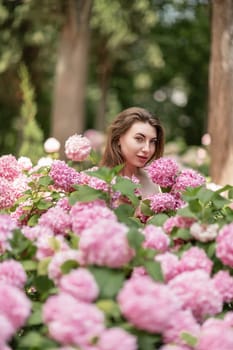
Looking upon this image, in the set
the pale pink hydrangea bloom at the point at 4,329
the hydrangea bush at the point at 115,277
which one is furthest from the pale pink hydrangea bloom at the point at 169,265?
the pale pink hydrangea bloom at the point at 4,329

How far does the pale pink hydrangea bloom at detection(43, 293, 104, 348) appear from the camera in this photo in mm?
1434

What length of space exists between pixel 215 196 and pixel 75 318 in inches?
29.7

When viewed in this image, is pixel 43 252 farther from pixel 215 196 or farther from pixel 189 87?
pixel 189 87

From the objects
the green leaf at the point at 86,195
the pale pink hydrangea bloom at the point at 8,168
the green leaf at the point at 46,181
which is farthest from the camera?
the pale pink hydrangea bloom at the point at 8,168

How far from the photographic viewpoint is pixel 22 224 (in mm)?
2539

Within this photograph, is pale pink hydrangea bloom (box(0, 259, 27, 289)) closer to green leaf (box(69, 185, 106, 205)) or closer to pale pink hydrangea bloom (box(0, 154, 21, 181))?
green leaf (box(69, 185, 106, 205))

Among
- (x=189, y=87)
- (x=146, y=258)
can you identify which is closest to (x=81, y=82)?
(x=146, y=258)

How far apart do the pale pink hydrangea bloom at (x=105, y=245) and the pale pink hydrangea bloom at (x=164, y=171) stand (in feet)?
3.35

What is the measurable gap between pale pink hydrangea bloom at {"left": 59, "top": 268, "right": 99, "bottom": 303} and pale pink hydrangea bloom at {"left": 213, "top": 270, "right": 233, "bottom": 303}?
0.35 m

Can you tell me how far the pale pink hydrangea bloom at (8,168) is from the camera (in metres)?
2.89

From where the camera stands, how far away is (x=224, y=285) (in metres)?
1.74

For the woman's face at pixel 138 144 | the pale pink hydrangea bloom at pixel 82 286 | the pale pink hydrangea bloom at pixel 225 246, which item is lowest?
the pale pink hydrangea bloom at pixel 82 286

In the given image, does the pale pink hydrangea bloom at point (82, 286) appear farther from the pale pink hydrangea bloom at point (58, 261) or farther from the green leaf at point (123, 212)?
the green leaf at point (123, 212)

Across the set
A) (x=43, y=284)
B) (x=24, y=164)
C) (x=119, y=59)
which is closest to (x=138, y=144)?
(x=24, y=164)
